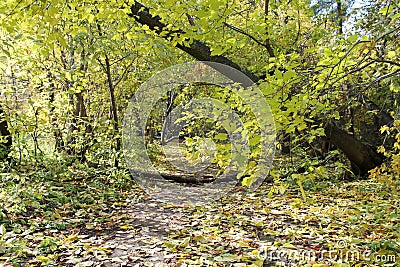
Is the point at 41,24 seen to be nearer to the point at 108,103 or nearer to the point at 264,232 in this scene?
the point at 264,232

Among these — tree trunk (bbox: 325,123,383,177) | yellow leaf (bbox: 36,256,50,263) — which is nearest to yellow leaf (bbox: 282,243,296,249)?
yellow leaf (bbox: 36,256,50,263)

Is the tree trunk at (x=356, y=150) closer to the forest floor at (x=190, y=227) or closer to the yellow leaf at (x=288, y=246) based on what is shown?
the forest floor at (x=190, y=227)

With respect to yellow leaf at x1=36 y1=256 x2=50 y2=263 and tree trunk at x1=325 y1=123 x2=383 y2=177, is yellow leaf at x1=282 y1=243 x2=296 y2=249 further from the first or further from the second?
tree trunk at x1=325 y1=123 x2=383 y2=177

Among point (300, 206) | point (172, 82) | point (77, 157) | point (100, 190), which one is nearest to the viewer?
point (300, 206)

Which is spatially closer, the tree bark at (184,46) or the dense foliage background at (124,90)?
the dense foliage background at (124,90)

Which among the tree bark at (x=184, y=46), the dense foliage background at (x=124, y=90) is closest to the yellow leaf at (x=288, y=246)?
the dense foliage background at (x=124, y=90)

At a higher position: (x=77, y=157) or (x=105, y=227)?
(x=77, y=157)

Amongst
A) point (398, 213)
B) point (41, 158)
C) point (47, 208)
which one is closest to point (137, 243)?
point (47, 208)

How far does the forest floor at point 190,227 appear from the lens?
2.75m

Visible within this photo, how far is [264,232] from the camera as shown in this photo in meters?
3.48

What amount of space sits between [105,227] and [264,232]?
70.4 inches

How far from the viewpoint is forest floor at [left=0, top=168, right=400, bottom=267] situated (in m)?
2.75

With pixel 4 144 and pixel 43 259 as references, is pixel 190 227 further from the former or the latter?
pixel 4 144

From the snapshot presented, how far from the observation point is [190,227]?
3814mm
